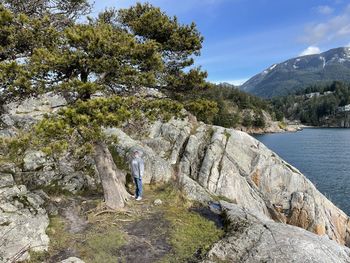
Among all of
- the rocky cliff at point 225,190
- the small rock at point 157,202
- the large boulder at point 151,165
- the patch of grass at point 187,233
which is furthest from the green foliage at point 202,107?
the large boulder at point 151,165

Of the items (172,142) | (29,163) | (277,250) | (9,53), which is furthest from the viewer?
(172,142)

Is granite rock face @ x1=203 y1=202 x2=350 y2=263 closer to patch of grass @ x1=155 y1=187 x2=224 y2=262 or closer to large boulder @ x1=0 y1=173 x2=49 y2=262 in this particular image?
patch of grass @ x1=155 y1=187 x2=224 y2=262

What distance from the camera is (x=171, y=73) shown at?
18.3 metres

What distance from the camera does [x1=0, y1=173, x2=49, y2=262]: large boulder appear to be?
11.7 m

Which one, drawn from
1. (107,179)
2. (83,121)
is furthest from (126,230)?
(83,121)

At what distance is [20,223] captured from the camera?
12945 mm

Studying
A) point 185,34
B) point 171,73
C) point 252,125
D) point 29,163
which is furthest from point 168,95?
point 252,125

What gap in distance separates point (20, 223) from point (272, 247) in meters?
10.1

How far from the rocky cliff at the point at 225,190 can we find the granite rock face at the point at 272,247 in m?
0.04

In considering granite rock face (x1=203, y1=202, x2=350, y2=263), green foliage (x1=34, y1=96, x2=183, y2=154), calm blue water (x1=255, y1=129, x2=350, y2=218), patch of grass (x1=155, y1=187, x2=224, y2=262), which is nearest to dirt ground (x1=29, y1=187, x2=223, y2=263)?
patch of grass (x1=155, y1=187, x2=224, y2=262)

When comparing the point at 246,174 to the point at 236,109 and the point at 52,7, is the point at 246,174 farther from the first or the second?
the point at 236,109

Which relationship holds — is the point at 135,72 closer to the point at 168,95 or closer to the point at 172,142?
the point at 168,95

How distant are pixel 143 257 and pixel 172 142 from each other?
19.1m

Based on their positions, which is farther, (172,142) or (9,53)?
(172,142)
